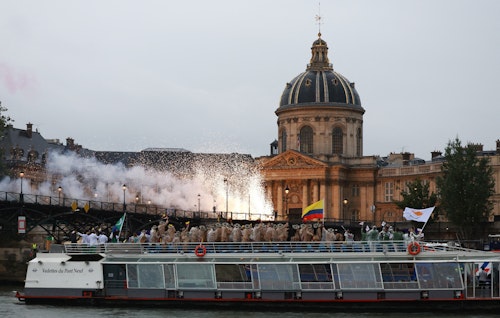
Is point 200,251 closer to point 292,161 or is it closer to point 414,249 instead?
point 414,249

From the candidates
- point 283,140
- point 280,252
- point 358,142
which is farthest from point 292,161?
point 280,252

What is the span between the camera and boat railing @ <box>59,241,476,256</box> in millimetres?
52344

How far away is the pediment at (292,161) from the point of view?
148 m

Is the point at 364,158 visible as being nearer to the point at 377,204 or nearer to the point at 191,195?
the point at 377,204

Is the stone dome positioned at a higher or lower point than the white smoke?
higher

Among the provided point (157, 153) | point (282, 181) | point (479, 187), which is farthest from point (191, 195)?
point (157, 153)

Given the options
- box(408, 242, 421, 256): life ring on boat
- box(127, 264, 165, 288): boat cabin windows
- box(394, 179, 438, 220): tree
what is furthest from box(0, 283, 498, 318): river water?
box(394, 179, 438, 220): tree

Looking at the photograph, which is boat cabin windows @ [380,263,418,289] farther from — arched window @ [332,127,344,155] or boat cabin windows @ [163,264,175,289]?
arched window @ [332,127,344,155]

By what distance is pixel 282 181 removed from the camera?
151 metres

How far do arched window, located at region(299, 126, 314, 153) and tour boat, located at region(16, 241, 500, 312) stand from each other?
9924 cm

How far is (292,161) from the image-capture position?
15012 centimetres

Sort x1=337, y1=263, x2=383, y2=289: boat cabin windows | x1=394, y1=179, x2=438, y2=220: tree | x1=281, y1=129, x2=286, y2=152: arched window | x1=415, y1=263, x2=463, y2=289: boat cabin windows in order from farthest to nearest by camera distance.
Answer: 1. x1=281, y1=129, x2=286, y2=152: arched window
2. x1=394, y1=179, x2=438, y2=220: tree
3. x1=337, y1=263, x2=383, y2=289: boat cabin windows
4. x1=415, y1=263, x2=463, y2=289: boat cabin windows

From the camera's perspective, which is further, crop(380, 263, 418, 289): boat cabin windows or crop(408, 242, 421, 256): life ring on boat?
crop(380, 263, 418, 289): boat cabin windows

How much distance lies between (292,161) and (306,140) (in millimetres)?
6056
